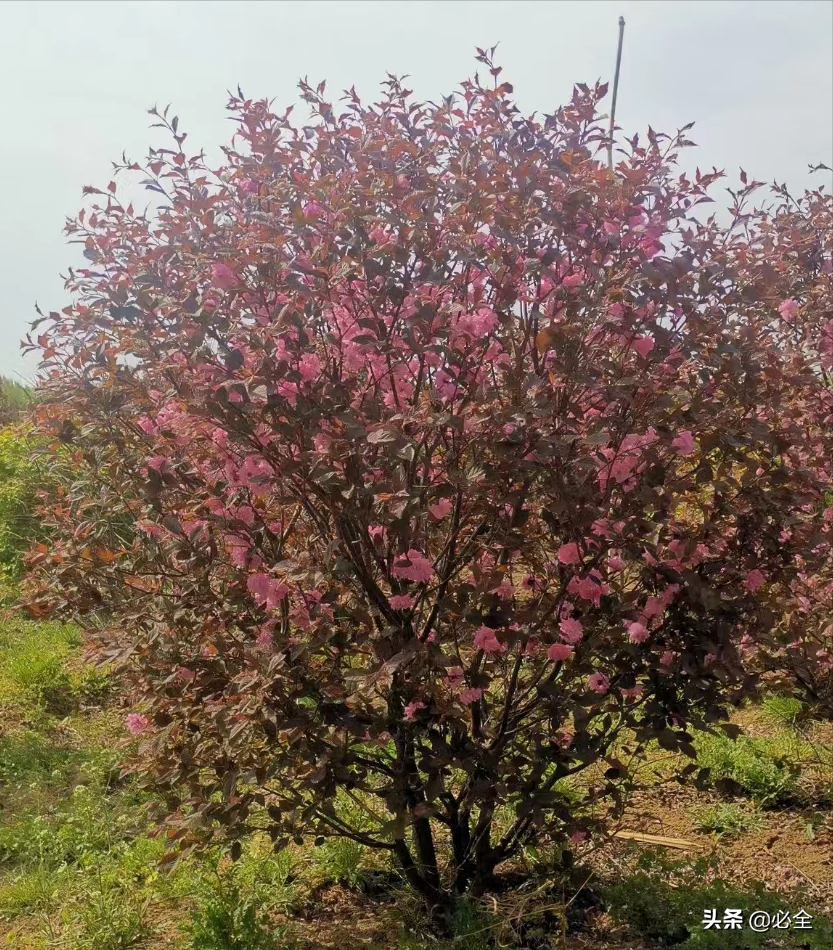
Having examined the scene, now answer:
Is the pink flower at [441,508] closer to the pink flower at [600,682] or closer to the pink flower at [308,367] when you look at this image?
the pink flower at [308,367]

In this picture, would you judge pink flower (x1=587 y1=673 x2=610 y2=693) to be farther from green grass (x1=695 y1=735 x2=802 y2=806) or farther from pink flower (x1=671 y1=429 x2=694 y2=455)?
green grass (x1=695 y1=735 x2=802 y2=806)

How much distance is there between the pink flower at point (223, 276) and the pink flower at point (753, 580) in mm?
1547

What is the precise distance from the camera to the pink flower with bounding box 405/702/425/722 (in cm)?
232

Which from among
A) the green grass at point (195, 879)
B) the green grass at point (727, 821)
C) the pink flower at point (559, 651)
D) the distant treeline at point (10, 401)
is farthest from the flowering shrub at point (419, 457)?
the distant treeline at point (10, 401)

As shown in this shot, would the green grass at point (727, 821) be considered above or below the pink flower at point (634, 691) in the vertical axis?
below

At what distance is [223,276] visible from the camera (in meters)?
2.22

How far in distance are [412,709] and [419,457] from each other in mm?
652

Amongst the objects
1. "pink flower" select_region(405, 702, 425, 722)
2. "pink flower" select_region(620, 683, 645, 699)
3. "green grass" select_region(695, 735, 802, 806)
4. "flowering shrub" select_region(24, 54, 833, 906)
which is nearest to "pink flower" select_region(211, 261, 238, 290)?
"flowering shrub" select_region(24, 54, 833, 906)

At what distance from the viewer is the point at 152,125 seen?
101 inches

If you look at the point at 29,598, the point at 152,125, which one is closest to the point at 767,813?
the point at 29,598

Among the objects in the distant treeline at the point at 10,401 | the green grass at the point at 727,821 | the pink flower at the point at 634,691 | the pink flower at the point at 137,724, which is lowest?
the green grass at the point at 727,821

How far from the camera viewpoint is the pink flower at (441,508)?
2.34 m

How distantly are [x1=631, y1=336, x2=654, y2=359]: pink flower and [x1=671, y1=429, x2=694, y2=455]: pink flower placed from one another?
0.22 m

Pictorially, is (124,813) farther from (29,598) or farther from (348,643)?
(348,643)
